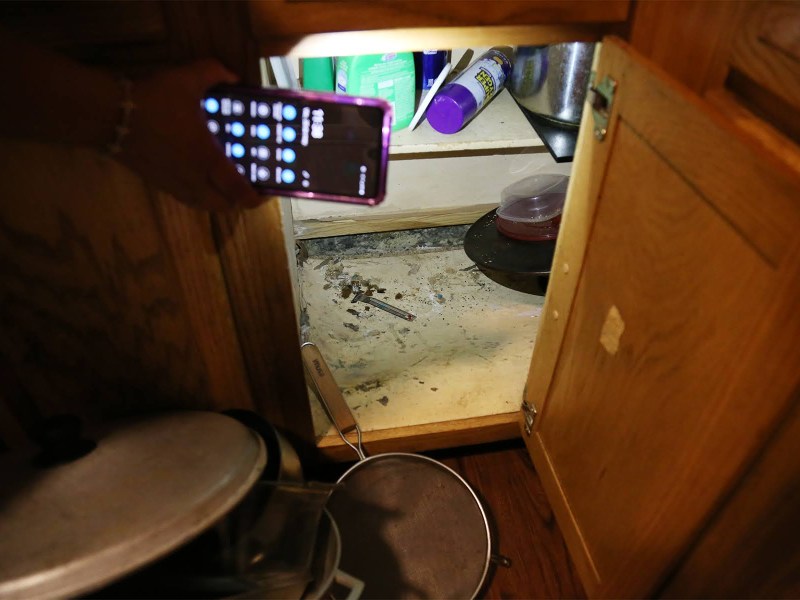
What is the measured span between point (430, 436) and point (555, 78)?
68 cm

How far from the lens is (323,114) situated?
518 mm

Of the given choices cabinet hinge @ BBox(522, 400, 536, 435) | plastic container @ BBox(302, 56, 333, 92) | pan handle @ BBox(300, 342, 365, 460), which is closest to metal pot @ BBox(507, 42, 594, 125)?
plastic container @ BBox(302, 56, 333, 92)

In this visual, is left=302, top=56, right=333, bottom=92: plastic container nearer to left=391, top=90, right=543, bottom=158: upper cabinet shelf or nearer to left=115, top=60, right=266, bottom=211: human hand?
left=391, top=90, right=543, bottom=158: upper cabinet shelf

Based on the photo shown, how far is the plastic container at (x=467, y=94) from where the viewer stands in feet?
3.48

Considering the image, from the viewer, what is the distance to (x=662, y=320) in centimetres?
55

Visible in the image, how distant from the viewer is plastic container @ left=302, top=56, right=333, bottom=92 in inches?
40.4

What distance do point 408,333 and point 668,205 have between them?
2.52 ft

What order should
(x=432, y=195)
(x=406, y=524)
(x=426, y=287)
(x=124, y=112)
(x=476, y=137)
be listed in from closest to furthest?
(x=124, y=112) < (x=406, y=524) < (x=476, y=137) < (x=426, y=287) < (x=432, y=195)

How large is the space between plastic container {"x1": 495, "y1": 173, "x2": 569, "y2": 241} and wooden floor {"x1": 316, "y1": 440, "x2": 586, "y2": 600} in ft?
1.55

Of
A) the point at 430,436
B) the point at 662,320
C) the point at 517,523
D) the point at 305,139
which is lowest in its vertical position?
the point at 517,523

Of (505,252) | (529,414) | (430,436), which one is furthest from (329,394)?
(505,252)

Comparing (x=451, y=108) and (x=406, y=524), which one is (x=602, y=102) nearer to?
(x=451, y=108)

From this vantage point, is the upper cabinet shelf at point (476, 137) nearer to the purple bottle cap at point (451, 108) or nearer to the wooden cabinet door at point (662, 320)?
the purple bottle cap at point (451, 108)

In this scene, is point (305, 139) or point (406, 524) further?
point (406, 524)
